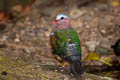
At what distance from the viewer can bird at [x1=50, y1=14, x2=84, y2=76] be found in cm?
472

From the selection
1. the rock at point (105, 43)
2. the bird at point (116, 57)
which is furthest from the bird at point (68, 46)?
the rock at point (105, 43)

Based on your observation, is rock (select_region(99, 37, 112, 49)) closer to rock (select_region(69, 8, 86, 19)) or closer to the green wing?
rock (select_region(69, 8, 86, 19))

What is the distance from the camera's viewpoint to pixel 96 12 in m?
9.74

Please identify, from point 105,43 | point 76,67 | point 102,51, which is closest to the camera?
point 76,67

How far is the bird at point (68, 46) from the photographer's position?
472cm

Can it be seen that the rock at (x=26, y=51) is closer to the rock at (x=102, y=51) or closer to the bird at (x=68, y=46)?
the bird at (x=68, y=46)

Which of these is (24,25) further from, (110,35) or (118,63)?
(118,63)

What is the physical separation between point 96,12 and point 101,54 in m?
2.76

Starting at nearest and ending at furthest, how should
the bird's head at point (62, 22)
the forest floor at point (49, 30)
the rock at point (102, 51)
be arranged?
the bird's head at point (62, 22) < the rock at point (102, 51) < the forest floor at point (49, 30)

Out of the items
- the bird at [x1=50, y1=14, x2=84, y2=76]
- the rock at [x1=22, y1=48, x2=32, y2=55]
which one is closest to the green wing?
the bird at [x1=50, y1=14, x2=84, y2=76]

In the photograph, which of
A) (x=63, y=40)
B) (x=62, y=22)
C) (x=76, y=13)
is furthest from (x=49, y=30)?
(x=63, y=40)

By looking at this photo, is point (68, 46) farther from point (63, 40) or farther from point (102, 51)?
point (102, 51)

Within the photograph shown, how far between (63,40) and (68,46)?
0.24 metres

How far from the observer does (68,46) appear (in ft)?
16.9
